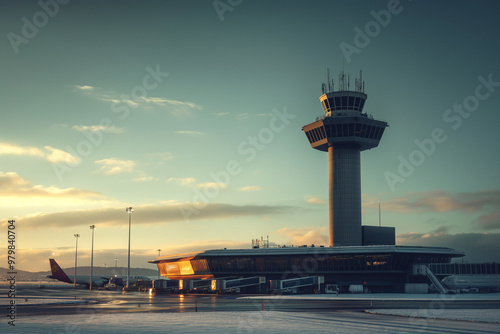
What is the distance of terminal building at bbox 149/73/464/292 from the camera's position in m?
132

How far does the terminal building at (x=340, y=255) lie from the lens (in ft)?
434

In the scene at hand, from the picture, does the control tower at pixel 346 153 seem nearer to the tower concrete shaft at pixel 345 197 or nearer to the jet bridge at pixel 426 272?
the tower concrete shaft at pixel 345 197

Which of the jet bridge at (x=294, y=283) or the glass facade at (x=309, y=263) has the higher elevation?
the glass facade at (x=309, y=263)

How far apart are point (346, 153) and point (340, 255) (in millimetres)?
32048

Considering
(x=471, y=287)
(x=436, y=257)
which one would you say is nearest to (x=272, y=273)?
(x=436, y=257)

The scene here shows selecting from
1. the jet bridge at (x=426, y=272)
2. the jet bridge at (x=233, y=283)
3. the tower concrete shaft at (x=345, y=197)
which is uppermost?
the tower concrete shaft at (x=345, y=197)

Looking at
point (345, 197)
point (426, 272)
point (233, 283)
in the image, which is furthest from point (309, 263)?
point (426, 272)

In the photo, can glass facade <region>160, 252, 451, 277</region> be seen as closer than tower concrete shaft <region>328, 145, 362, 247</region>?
Yes

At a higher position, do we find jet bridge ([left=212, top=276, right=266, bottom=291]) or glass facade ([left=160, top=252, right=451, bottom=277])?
glass facade ([left=160, top=252, right=451, bottom=277])

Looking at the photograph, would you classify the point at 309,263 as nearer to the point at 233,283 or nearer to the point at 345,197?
the point at 345,197

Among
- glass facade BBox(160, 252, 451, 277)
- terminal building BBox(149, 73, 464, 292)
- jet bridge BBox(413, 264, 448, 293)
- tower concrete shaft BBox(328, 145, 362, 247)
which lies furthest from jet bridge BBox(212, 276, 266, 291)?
jet bridge BBox(413, 264, 448, 293)

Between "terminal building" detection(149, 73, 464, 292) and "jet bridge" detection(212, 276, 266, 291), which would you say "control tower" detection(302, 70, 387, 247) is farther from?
"jet bridge" detection(212, 276, 266, 291)

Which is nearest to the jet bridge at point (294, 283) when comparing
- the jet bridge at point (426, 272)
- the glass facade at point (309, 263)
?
the glass facade at point (309, 263)

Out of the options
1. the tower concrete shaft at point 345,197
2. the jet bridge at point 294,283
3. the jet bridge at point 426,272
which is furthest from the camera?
the tower concrete shaft at point 345,197
